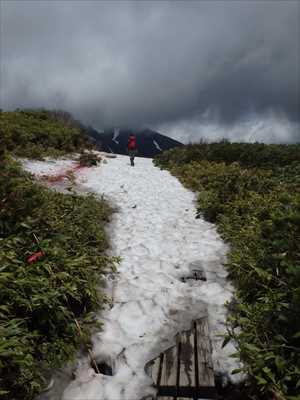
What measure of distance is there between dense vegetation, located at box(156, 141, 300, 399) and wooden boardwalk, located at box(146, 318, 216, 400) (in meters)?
0.38

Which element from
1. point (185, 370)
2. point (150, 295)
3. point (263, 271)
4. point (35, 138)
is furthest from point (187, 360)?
point (35, 138)

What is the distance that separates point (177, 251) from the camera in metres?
5.87

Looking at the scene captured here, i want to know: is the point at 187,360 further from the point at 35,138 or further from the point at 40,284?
the point at 35,138

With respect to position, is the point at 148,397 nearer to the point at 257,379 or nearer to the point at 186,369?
the point at 186,369

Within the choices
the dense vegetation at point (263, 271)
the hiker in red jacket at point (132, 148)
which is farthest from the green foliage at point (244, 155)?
the dense vegetation at point (263, 271)

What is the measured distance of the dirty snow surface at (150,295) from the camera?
289 centimetres

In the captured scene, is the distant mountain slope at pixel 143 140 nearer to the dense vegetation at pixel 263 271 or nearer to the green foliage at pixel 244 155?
the green foliage at pixel 244 155

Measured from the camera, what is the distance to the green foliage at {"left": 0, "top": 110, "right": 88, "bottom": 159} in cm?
1252

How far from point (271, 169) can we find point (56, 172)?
9106 mm

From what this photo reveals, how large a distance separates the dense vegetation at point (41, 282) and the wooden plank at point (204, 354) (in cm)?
134

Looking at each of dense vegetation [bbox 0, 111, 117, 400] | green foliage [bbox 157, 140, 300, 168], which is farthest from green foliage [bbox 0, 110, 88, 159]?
dense vegetation [bbox 0, 111, 117, 400]

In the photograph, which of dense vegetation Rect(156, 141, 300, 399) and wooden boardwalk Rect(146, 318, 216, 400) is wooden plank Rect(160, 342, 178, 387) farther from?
dense vegetation Rect(156, 141, 300, 399)

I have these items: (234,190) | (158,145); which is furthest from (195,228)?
(158,145)

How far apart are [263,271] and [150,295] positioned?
5.78 feet
